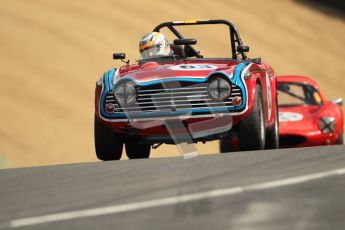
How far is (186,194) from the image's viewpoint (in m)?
6.14

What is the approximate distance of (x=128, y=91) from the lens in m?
9.88

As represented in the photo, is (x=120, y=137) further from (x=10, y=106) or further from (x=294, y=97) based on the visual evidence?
(x=10, y=106)

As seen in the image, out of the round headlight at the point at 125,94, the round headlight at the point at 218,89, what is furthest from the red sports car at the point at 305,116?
the round headlight at the point at 125,94

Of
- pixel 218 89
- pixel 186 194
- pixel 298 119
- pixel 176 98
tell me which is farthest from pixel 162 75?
pixel 298 119

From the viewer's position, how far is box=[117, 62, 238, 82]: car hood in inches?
388

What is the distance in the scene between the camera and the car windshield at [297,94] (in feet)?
51.9

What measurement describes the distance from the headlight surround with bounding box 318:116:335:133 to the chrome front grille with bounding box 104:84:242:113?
5.24m

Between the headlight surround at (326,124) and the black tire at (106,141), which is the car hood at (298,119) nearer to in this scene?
A: the headlight surround at (326,124)

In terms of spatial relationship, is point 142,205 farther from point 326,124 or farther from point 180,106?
point 326,124

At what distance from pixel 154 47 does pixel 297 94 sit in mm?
4970

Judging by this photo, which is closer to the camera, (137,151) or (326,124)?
(137,151)

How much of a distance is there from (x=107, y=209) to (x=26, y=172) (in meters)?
2.82

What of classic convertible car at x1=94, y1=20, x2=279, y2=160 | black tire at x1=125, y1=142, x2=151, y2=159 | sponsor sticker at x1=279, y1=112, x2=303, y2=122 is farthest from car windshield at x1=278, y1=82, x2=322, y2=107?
classic convertible car at x1=94, y1=20, x2=279, y2=160

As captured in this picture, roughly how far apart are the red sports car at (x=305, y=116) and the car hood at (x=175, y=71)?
4227 mm
